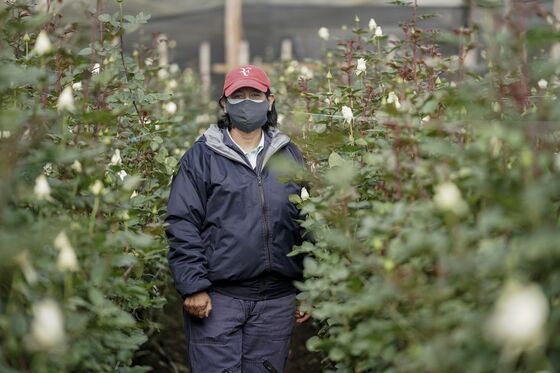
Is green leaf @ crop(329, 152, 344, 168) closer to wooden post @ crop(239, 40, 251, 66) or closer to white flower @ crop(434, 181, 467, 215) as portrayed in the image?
white flower @ crop(434, 181, 467, 215)

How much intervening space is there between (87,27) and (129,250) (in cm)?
97

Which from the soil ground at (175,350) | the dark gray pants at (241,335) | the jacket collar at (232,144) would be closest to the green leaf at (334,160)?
the jacket collar at (232,144)

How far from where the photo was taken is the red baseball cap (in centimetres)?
367

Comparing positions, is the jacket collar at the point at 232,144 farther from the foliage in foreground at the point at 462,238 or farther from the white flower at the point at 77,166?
the white flower at the point at 77,166

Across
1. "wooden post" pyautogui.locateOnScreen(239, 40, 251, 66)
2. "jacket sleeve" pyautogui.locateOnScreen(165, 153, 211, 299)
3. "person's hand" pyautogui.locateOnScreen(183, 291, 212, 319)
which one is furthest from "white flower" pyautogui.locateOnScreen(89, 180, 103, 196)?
"wooden post" pyautogui.locateOnScreen(239, 40, 251, 66)

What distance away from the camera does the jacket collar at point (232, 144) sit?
11.9ft

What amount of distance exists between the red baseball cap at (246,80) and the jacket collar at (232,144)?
19cm

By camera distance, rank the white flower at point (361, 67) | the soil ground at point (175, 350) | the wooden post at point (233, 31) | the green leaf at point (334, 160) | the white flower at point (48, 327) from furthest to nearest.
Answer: the wooden post at point (233, 31)
the soil ground at point (175, 350)
the white flower at point (361, 67)
the green leaf at point (334, 160)
the white flower at point (48, 327)

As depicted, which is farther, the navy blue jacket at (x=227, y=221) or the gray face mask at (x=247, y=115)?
the gray face mask at (x=247, y=115)

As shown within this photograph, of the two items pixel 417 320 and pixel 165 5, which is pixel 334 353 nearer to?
pixel 417 320

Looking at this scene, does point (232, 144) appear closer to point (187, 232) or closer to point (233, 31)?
point (187, 232)

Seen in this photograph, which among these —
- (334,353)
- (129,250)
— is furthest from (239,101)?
(334,353)

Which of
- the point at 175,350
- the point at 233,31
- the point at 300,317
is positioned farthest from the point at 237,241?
the point at 233,31

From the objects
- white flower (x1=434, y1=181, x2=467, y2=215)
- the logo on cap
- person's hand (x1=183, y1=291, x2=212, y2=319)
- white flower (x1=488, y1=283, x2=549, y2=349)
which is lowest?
person's hand (x1=183, y1=291, x2=212, y2=319)
